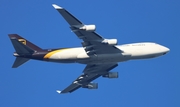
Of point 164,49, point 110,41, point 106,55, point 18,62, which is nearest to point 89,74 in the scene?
point 106,55

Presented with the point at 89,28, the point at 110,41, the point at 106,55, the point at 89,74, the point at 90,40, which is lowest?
the point at 89,74

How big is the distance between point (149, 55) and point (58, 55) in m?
17.9

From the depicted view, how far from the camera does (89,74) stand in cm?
9144

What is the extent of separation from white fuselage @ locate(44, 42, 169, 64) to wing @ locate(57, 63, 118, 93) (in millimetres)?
4935

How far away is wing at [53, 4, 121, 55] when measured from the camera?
7456 centimetres

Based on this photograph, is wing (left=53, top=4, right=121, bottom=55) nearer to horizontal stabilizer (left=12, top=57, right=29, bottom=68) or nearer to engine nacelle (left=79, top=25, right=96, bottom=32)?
engine nacelle (left=79, top=25, right=96, bottom=32)

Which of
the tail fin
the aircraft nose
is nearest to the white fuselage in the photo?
the aircraft nose

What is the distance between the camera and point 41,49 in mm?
85000

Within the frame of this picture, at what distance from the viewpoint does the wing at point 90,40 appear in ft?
245

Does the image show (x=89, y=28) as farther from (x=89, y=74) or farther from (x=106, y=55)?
(x=89, y=74)

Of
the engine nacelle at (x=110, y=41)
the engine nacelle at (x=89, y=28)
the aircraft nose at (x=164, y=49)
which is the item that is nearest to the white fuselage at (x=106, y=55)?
the aircraft nose at (x=164, y=49)

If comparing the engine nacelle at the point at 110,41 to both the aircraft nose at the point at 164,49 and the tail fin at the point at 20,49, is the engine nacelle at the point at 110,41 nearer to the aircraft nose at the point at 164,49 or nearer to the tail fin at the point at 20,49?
the aircraft nose at the point at 164,49

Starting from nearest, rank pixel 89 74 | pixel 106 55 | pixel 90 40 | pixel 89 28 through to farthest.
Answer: pixel 89 28 → pixel 90 40 → pixel 106 55 → pixel 89 74

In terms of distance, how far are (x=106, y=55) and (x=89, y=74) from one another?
10671 mm
